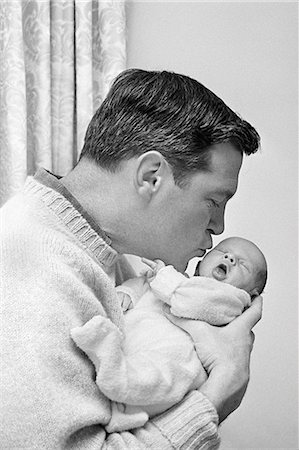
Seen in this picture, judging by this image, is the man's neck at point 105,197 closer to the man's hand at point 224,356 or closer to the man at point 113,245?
the man at point 113,245

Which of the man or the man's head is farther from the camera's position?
the man's head

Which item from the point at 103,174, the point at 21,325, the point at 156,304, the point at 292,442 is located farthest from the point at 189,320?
the point at 292,442

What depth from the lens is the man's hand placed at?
146 centimetres

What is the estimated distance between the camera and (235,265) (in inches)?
70.3

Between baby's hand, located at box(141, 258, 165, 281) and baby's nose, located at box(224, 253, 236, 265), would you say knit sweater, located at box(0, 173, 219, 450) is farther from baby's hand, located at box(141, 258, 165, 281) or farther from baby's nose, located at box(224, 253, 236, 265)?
baby's nose, located at box(224, 253, 236, 265)

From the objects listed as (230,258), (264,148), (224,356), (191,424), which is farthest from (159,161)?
(264,148)

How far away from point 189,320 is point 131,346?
184 millimetres

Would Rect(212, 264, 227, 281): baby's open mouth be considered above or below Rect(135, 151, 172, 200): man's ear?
below

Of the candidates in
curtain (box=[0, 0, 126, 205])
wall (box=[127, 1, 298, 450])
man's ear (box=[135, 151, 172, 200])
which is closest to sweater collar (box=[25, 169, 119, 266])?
man's ear (box=[135, 151, 172, 200])

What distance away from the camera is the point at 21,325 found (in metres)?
1.25

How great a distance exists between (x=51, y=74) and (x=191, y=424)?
68.5 inches

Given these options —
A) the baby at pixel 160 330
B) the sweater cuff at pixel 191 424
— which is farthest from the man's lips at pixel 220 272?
the sweater cuff at pixel 191 424

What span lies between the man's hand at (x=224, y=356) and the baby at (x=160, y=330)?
21 millimetres

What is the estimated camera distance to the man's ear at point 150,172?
1.59 metres
